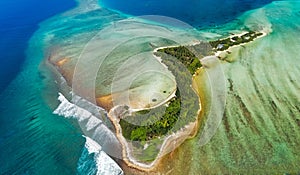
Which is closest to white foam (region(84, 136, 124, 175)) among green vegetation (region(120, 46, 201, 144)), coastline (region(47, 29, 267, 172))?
coastline (region(47, 29, 267, 172))

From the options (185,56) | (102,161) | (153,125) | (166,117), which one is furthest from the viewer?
(185,56)

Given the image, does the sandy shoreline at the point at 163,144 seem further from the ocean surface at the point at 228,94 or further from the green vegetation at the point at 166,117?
the ocean surface at the point at 228,94

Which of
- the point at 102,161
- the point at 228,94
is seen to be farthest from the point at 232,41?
the point at 102,161

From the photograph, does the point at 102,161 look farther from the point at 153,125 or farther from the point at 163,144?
the point at 153,125

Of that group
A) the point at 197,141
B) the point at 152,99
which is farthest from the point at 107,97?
the point at 197,141

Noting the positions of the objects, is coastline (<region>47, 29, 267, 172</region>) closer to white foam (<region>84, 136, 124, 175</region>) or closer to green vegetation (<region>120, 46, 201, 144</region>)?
green vegetation (<region>120, 46, 201, 144</region>)

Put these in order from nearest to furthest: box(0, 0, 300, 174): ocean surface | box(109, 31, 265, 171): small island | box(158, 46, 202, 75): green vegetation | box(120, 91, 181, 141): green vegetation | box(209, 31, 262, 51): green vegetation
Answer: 1. box(0, 0, 300, 174): ocean surface
2. box(109, 31, 265, 171): small island
3. box(120, 91, 181, 141): green vegetation
4. box(158, 46, 202, 75): green vegetation
5. box(209, 31, 262, 51): green vegetation

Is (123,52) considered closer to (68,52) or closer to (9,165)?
(68,52)
